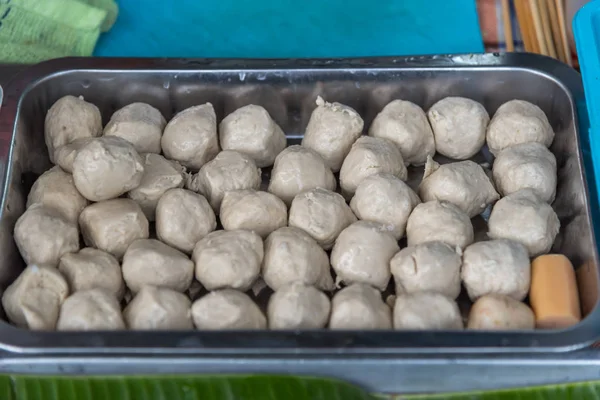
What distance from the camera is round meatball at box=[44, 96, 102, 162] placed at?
198cm

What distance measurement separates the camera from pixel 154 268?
1689mm

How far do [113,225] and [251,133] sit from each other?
1.61 ft

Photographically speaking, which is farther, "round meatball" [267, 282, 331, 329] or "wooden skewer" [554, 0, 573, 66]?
"wooden skewer" [554, 0, 573, 66]

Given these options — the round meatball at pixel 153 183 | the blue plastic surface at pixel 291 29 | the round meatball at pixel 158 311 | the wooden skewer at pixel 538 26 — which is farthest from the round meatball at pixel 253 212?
the wooden skewer at pixel 538 26

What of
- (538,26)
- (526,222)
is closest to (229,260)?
(526,222)

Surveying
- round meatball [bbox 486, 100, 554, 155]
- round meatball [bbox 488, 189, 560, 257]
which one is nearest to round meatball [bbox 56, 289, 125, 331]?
round meatball [bbox 488, 189, 560, 257]

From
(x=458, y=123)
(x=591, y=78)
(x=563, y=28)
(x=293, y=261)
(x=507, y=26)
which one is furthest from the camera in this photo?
(x=507, y=26)

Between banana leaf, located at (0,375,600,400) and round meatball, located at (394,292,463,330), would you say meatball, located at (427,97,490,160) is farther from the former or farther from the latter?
banana leaf, located at (0,375,600,400)

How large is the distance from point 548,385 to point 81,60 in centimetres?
159

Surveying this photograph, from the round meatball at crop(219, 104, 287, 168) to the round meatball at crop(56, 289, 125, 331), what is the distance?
63 cm

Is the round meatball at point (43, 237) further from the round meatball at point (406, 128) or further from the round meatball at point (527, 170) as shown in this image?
the round meatball at point (527, 170)

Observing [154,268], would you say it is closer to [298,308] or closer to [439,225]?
[298,308]

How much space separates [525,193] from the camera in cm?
186

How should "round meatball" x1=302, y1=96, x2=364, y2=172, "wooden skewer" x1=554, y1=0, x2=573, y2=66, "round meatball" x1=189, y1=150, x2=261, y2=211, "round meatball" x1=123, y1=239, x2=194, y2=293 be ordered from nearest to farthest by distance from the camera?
"round meatball" x1=123, y1=239, x2=194, y2=293 < "round meatball" x1=189, y1=150, x2=261, y2=211 < "round meatball" x1=302, y1=96, x2=364, y2=172 < "wooden skewer" x1=554, y1=0, x2=573, y2=66
